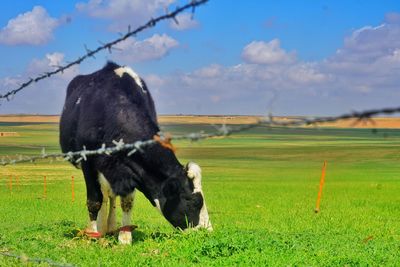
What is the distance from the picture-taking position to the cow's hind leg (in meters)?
10.1

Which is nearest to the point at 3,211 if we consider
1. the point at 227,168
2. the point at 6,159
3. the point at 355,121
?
the point at 6,159

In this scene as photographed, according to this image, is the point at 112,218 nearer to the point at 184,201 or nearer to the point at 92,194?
the point at 92,194

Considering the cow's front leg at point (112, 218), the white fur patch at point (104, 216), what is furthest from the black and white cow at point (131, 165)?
the cow's front leg at point (112, 218)

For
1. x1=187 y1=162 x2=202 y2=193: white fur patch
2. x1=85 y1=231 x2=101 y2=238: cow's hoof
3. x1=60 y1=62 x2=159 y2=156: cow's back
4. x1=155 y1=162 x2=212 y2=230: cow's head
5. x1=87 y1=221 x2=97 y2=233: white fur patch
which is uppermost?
x1=60 y1=62 x2=159 y2=156: cow's back

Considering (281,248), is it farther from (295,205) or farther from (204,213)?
(295,205)

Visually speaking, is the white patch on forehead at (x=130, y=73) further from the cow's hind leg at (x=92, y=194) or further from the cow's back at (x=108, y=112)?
the cow's hind leg at (x=92, y=194)

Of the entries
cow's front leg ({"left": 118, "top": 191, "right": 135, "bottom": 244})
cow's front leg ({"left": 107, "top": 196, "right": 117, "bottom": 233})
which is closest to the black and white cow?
cow's front leg ({"left": 118, "top": 191, "right": 135, "bottom": 244})

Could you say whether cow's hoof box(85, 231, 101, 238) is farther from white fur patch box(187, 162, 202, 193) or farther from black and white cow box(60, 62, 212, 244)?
white fur patch box(187, 162, 202, 193)

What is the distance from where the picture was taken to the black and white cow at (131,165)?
31.8ft

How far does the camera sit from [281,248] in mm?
8672

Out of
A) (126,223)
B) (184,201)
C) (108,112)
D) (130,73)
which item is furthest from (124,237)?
(130,73)

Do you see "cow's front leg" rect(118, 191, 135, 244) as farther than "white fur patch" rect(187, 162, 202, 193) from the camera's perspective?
Yes

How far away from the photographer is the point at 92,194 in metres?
10.4

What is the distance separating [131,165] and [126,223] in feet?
4.07
